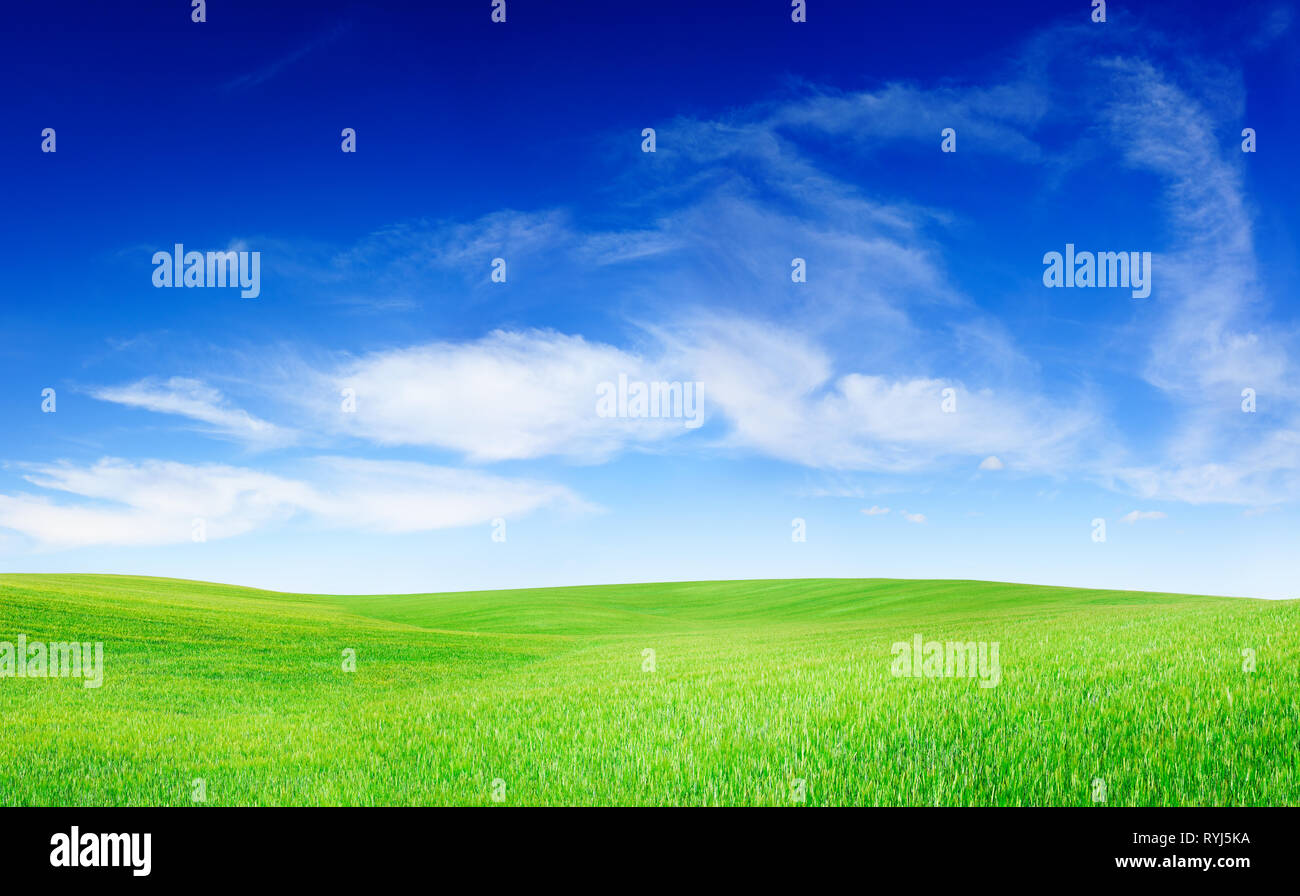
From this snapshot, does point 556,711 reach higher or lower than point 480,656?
higher

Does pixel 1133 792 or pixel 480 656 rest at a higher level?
pixel 1133 792

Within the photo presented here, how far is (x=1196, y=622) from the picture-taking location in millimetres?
20125

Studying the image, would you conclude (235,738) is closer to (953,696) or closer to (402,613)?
(953,696)

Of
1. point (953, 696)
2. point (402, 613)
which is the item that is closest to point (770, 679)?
point (953, 696)

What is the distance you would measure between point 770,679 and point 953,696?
416 cm
